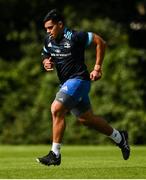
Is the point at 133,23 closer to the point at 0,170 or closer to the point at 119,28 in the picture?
the point at 119,28

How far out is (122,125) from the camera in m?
27.3

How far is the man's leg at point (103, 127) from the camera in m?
11.6

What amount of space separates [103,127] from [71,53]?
1171 mm

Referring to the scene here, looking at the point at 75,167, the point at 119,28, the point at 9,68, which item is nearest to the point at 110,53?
the point at 119,28

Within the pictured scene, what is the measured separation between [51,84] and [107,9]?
354 centimetres

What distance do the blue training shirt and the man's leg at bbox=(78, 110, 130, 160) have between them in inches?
21.1

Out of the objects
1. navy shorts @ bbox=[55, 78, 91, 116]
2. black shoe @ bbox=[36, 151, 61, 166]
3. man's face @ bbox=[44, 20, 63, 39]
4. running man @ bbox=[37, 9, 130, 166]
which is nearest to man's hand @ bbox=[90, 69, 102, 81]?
running man @ bbox=[37, 9, 130, 166]

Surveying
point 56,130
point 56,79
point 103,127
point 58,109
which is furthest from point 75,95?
point 56,79

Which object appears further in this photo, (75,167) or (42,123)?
(42,123)

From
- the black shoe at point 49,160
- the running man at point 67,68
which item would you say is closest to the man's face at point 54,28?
the running man at point 67,68

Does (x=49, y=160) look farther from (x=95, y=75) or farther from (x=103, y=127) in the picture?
(x=95, y=75)

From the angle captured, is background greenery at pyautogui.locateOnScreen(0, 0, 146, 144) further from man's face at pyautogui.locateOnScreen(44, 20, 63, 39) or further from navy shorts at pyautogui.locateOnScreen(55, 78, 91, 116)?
man's face at pyautogui.locateOnScreen(44, 20, 63, 39)

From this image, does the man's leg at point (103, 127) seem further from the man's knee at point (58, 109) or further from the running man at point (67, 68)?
the man's knee at point (58, 109)

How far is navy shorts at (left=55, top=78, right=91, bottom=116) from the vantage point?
36.5ft
